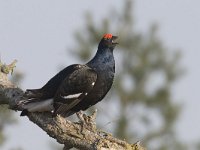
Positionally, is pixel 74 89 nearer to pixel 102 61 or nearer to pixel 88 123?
pixel 102 61

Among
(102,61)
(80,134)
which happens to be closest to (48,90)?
(102,61)

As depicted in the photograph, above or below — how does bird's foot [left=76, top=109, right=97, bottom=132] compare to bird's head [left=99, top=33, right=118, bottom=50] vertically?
below

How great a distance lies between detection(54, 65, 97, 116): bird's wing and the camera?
7895mm

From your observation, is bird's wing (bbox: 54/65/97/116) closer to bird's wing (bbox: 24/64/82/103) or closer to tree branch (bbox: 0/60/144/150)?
bird's wing (bbox: 24/64/82/103)

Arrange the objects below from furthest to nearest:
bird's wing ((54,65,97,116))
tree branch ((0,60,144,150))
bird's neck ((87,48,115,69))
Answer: bird's neck ((87,48,115,69)), bird's wing ((54,65,97,116)), tree branch ((0,60,144,150))

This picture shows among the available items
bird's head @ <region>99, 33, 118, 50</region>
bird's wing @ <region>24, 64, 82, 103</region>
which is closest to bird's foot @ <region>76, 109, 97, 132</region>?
bird's wing @ <region>24, 64, 82, 103</region>

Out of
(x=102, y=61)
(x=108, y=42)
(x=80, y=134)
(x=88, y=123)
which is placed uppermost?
(x=108, y=42)

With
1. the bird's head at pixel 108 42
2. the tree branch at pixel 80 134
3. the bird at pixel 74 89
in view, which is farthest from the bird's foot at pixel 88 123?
the bird's head at pixel 108 42

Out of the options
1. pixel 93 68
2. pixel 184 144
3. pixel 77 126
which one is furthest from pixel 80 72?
pixel 184 144

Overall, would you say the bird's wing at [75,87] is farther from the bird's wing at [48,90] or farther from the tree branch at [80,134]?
the tree branch at [80,134]

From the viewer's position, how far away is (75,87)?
316 inches

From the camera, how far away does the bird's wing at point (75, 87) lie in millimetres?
7895

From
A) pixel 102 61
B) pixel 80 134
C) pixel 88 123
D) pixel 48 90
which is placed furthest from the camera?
pixel 102 61

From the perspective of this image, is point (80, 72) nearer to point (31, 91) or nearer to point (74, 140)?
point (31, 91)
